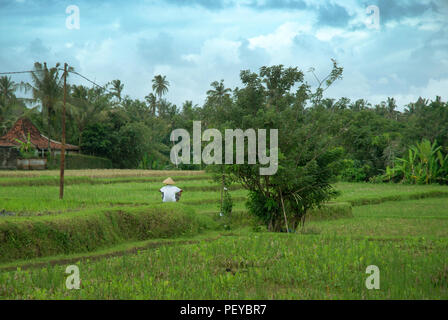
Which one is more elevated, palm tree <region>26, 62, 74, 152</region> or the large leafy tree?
palm tree <region>26, 62, 74, 152</region>

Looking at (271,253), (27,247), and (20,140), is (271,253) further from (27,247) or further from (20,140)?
(20,140)

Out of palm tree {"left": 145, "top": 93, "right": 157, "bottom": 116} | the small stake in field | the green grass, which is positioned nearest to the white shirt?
the green grass

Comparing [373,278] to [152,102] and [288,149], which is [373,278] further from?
[152,102]

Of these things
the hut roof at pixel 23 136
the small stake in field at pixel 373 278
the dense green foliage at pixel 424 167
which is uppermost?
the hut roof at pixel 23 136

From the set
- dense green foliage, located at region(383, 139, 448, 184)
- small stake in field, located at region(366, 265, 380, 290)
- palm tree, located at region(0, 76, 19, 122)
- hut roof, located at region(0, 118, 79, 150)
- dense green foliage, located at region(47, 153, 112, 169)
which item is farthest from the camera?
palm tree, located at region(0, 76, 19, 122)

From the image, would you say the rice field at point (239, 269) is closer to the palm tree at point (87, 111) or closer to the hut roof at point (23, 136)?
the hut roof at point (23, 136)

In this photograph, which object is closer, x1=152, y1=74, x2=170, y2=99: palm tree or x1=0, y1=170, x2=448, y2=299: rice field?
x1=0, y1=170, x2=448, y2=299: rice field

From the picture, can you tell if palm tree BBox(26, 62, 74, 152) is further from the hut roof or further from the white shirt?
the white shirt

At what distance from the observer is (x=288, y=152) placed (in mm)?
10453

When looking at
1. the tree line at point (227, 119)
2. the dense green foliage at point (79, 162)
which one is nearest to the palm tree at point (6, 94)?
the tree line at point (227, 119)

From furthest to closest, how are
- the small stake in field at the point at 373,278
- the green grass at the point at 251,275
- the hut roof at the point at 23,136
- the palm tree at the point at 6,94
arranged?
the palm tree at the point at 6,94
the hut roof at the point at 23,136
the small stake in field at the point at 373,278
the green grass at the point at 251,275

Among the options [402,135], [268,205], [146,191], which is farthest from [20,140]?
[402,135]

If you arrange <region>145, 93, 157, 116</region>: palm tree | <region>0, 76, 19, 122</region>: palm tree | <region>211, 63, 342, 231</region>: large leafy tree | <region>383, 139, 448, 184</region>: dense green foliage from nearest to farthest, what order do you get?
1. <region>211, 63, 342, 231</region>: large leafy tree
2. <region>383, 139, 448, 184</region>: dense green foliage
3. <region>0, 76, 19, 122</region>: palm tree
4. <region>145, 93, 157, 116</region>: palm tree

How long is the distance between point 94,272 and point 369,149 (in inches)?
1150
